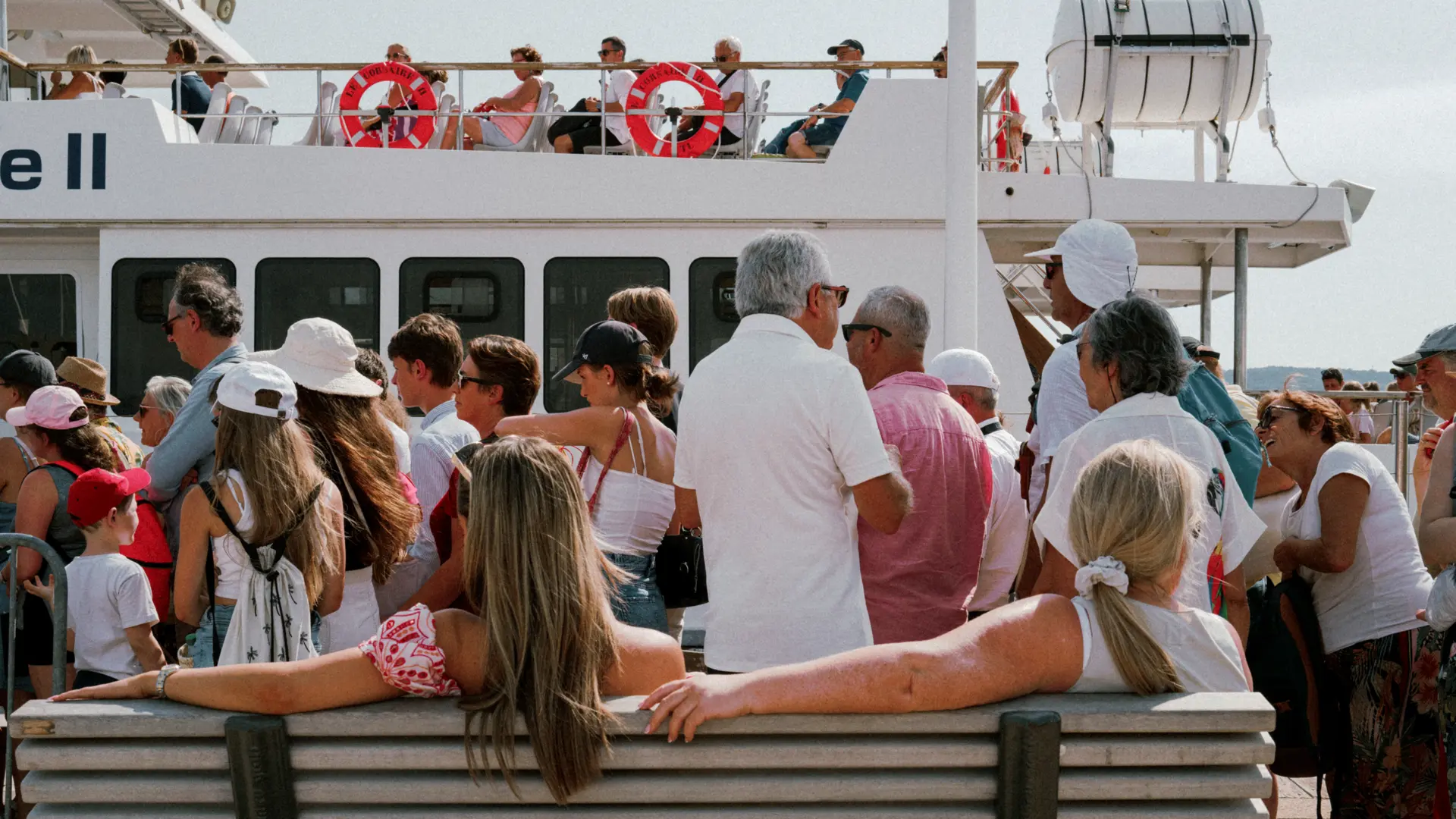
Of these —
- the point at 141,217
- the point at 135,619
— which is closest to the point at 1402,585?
the point at 135,619

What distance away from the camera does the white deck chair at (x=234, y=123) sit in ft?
27.7

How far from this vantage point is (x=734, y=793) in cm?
244

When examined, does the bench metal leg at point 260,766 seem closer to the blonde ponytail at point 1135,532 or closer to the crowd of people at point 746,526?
the crowd of people at point 746,526

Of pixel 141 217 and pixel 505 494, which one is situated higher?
pixel 141 217

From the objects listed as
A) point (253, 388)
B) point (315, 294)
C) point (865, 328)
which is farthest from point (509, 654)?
point (315, 294)

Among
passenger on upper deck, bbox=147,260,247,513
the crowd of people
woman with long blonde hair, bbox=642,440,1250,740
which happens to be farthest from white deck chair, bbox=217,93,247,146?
woman with long blonde hair, bbox=642,440,1250,740

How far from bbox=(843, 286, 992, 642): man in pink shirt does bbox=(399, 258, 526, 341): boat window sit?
4501mm

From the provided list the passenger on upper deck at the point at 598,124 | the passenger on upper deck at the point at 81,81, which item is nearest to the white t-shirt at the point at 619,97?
the passenger on upper deck at the point at 598,124

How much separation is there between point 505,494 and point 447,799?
0.57 metres

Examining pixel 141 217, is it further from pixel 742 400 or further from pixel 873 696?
pixel 873 696

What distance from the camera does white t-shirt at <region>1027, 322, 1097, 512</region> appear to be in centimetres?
371

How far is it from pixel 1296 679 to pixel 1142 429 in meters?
1.21

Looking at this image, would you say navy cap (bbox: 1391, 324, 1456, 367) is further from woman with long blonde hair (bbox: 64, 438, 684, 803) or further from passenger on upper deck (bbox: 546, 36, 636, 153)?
passenger on upper deck (bbox: 546, 36, 636, 153)

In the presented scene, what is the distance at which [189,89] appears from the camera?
8.52 metres
